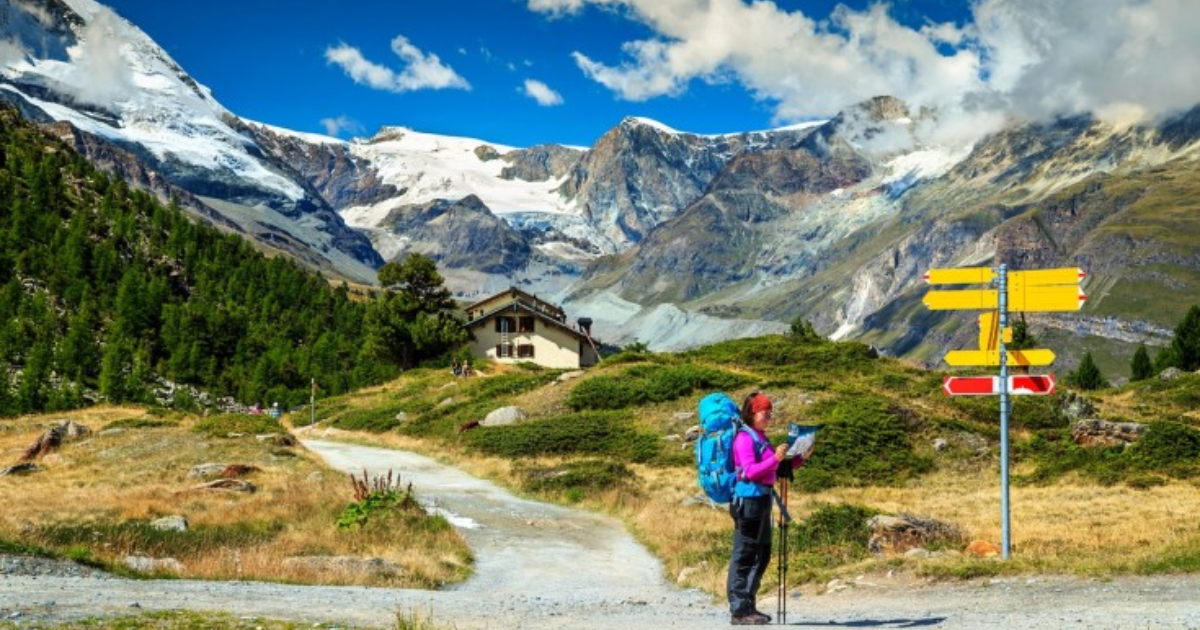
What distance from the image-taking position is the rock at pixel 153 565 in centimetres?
1669

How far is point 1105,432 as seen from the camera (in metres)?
38.2

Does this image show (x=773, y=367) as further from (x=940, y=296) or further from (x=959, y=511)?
(x=940, y=296)

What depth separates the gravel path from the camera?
477 inches

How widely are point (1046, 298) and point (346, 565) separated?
13576 mm

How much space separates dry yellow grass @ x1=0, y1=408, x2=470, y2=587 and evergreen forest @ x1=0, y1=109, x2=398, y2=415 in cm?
5318

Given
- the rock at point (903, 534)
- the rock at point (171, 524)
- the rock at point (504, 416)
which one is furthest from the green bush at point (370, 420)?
the rock at point (903, 534)

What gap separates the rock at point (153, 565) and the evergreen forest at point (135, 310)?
7218 cm

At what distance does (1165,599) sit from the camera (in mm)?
13258

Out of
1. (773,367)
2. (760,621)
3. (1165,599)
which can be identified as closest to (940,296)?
(1165,599)

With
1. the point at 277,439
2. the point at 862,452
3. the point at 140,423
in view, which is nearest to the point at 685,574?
the point at 862,452

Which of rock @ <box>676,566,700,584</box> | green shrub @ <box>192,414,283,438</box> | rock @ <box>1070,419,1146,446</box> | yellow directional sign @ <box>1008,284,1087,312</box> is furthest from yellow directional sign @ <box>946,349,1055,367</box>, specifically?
green shrub @ <box>192,414,283,438</box>

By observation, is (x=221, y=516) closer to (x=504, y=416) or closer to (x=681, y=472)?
(x=681, y=472)

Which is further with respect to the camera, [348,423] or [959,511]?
[348,423]

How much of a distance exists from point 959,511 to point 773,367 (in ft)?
97.7
